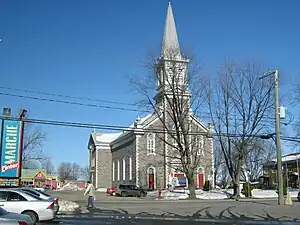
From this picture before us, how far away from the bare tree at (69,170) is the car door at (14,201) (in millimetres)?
156829

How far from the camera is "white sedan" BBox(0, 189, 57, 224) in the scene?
1734 cm

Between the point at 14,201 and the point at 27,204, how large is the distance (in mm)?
537

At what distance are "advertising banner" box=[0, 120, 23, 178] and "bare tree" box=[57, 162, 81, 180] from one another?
147m

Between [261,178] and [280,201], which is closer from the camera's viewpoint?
[280,201]

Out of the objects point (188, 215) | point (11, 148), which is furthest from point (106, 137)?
point (188, 215)

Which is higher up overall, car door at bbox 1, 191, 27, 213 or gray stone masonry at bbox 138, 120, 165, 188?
gray stone masonry at bbox 138, 120, 165, 188

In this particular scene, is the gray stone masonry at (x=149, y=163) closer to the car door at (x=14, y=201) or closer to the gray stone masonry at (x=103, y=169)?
the gray stone masonry at (x=103, y=169)

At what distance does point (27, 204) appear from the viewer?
57.3 ft

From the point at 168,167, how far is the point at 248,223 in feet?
134

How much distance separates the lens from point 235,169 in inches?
1923

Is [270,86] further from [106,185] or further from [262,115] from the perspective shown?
[106,185]

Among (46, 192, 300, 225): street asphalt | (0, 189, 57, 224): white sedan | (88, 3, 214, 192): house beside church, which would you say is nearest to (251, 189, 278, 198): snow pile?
(88, 3, 214, 192): house beside church

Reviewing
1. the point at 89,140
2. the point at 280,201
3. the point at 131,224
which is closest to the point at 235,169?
the point at 280,201

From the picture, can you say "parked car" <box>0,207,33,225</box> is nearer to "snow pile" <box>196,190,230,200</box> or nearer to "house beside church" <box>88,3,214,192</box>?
"snow pile" <box>196,190,230,200</box>
